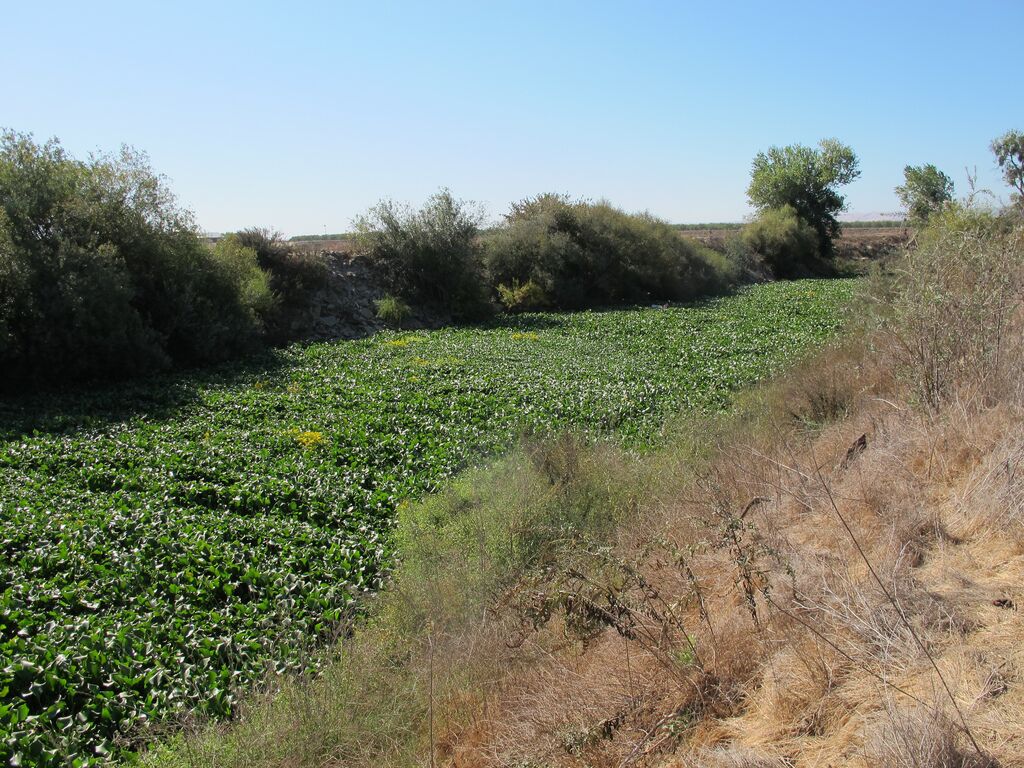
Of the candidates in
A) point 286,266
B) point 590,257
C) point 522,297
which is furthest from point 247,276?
point 590,257

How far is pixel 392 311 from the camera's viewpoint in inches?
960

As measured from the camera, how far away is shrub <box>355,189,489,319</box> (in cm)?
2644

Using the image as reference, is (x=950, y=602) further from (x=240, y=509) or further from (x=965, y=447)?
(x=240, y=509)

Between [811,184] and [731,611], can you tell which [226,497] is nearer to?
[731,611]

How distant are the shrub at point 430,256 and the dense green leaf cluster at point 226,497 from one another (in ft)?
31.5

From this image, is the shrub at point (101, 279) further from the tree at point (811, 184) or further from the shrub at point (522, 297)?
the tree at point (811, 184)

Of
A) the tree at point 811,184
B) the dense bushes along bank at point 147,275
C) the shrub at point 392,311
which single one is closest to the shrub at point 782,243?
the tree at point 811,184

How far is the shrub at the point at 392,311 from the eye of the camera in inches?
952

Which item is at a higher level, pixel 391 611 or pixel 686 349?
pixel 686 349

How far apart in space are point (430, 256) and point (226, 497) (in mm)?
19579

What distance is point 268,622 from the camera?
18.1 feet

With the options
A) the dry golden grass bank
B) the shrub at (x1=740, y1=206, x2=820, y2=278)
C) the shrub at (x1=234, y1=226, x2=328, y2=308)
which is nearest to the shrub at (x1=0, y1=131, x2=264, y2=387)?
the shrub at (x1=234, y1=226, x2=328, y2=308)

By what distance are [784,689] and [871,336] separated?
8131mm

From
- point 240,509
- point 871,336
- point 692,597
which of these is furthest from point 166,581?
point 871,336
